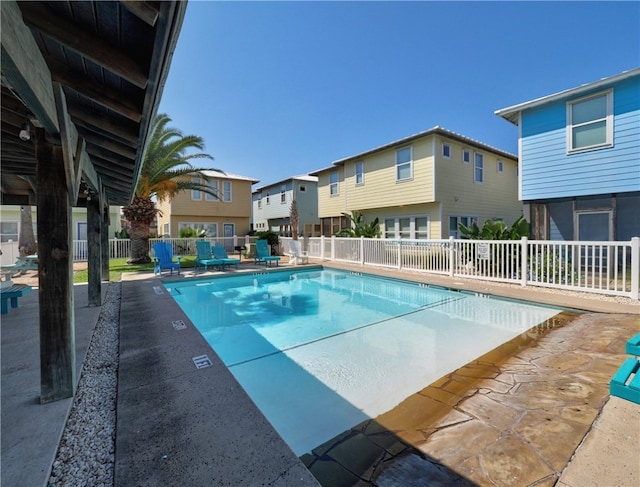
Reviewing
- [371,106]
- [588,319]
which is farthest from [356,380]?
[371,106]

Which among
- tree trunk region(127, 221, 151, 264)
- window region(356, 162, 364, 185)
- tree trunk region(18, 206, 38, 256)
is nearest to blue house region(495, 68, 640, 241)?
window region(356, 162, 364, 185)

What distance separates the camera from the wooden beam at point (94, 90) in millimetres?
2400

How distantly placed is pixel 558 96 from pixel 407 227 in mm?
8151

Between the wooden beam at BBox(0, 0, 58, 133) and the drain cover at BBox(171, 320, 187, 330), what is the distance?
143 inches

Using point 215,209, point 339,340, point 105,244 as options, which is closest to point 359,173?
point 215,209

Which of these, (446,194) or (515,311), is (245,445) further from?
(446,194)

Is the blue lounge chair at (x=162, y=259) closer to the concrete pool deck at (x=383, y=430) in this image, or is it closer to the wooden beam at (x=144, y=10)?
the concrete pool deck at (x=383, y=430)

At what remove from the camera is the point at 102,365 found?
3.74 meters

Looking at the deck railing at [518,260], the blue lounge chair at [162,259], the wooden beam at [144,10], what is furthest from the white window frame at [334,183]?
the wooden beam at [144,10]

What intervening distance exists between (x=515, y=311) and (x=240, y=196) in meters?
21.6

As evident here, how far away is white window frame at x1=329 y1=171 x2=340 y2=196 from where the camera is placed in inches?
781

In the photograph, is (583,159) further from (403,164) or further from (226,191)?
(226,191)

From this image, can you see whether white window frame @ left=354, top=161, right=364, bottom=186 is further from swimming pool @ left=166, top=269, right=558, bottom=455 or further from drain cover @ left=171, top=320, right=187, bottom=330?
drain cover @ left=171, top=320, right=187, bottom=330

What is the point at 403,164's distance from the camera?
15055 millimetres
